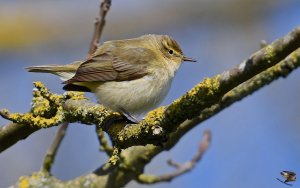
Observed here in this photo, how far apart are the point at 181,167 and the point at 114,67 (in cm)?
76

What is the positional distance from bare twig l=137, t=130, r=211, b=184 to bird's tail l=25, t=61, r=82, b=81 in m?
0.85

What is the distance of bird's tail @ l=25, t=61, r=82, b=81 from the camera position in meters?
4.14

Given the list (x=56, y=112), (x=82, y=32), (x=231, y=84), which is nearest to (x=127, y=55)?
(x=56, y=112)

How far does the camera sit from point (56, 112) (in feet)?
11.2

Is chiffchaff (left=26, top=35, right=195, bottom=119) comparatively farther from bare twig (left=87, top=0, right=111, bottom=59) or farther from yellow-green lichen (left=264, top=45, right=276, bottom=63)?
yellow-green lichen (left=264, top=45, right=276, bottom=63)

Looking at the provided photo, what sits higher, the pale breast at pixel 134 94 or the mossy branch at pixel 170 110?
the pale breast at pixel 134 94

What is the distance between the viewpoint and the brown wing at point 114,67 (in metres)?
3.94

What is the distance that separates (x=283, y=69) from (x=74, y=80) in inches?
61.6

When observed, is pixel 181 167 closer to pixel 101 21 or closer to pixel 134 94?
pixel 134 94

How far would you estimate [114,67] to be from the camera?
4.13 meters

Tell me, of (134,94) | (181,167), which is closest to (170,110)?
(134,94)

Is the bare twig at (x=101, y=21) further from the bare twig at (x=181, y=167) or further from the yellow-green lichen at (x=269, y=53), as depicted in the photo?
the yellow-green lichen at (x=269, y=53)

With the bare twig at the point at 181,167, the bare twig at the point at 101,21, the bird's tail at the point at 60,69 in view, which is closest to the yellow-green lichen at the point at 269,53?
the bare twig at the point at 101,21

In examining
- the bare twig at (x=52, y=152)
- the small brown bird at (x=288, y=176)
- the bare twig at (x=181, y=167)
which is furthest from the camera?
the bare twig at (x=181, y=167)
